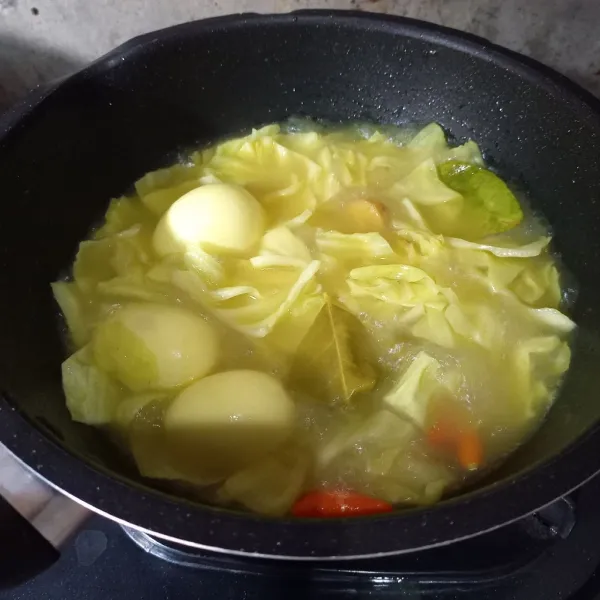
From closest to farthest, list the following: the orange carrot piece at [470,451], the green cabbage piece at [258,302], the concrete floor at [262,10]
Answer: the orange carrot piece at [470,451]
the green cabbage piece at [258,302]
the concrete floor at [262,10]

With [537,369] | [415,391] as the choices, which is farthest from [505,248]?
[415,391]

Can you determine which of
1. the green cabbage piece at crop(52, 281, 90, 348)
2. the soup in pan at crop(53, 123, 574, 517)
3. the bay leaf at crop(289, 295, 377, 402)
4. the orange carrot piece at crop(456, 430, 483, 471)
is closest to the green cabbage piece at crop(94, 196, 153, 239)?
the soup in pan at crop(53, 123, 574, 517)

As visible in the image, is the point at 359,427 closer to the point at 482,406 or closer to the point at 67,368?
the point at 482,406

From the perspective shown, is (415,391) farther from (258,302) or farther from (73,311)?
(73,311)

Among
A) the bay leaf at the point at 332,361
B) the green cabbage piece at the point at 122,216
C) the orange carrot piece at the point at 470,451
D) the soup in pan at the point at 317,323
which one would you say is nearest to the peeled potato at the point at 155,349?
the soup in pan at the point at 317,323

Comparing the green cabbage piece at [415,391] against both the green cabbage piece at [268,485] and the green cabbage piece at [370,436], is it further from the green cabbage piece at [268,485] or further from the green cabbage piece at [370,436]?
the green cabbage piece at [268,485]

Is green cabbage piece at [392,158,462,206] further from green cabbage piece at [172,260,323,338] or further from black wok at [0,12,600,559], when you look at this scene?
green cabbage piece at [172,260,323,338]

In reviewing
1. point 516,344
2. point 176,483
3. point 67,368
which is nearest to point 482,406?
point 516,344
